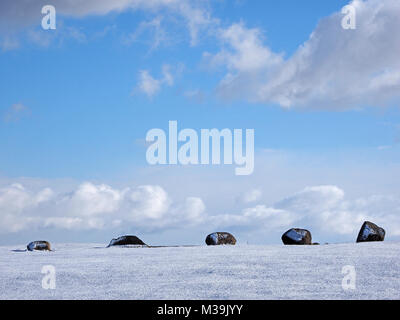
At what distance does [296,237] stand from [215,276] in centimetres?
687

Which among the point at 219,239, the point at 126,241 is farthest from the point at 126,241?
the point at 219,239

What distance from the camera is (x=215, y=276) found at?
7086mm

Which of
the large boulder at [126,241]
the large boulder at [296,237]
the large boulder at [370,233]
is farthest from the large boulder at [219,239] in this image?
the large boulder at [370,233]

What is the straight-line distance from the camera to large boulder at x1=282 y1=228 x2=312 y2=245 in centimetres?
1343

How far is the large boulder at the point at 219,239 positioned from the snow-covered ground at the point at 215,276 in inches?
174

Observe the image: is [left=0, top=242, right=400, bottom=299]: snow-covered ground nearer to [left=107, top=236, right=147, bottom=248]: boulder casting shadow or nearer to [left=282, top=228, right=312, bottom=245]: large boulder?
[left=282, top=228, right=312, bottom=245]: large boulder

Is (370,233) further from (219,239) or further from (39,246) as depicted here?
(39,246)
